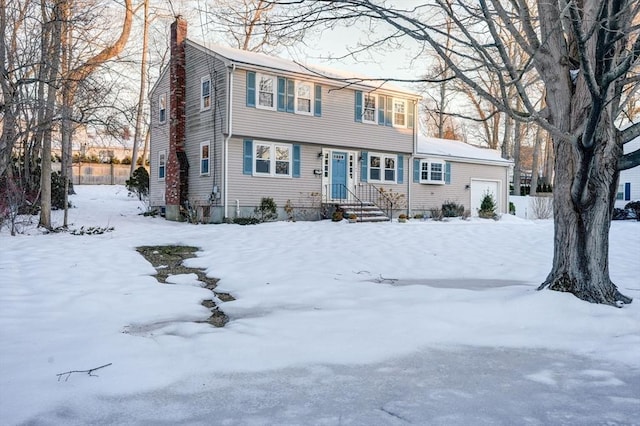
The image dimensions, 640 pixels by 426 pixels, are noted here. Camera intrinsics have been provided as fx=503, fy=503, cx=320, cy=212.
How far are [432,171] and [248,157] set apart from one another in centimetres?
867

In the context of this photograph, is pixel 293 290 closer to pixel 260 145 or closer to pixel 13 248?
pixel 13 248

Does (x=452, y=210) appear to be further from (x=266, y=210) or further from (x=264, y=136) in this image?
(x=264, y=136)

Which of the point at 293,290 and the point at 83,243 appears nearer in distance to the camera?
the point at 293,290

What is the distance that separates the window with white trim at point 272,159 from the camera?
54.4 ft

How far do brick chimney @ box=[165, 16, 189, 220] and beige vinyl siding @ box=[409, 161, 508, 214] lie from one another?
9.00m

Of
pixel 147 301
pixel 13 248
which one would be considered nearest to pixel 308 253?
pixel 147 301

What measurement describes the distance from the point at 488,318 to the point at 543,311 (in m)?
0.60

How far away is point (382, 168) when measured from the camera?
19641 millimetres

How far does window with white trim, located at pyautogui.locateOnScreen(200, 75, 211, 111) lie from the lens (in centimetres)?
1652

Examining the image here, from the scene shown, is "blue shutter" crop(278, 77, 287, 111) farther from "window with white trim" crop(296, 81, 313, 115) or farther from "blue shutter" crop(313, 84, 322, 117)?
"blue shutter" crop(313, 84, 322, 117)

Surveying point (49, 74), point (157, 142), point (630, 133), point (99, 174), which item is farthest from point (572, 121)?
point (99, 174)

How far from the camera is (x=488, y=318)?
4.79 metres

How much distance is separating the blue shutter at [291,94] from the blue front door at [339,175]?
2.49 m

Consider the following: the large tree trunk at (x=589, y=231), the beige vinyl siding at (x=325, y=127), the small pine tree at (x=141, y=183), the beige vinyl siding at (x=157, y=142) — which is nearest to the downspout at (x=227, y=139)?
the beige vinyl siding at (x=325, y=127)
